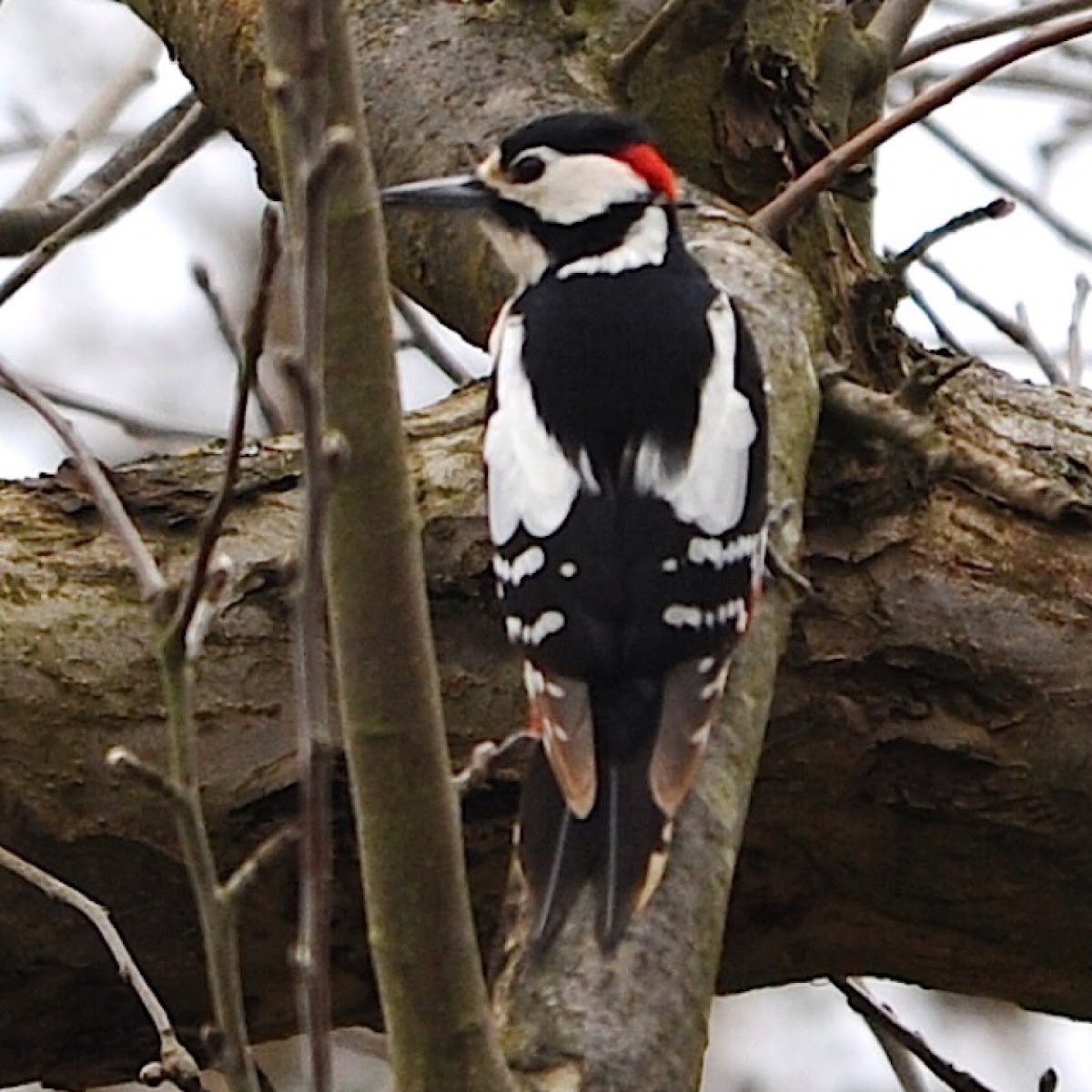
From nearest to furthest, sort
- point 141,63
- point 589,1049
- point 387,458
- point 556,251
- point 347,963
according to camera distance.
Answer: point 387,458, point 589,1049, point 347,963, point 556,251, point 141,63

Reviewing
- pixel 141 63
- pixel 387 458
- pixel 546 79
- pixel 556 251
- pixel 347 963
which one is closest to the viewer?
pixel 387 458

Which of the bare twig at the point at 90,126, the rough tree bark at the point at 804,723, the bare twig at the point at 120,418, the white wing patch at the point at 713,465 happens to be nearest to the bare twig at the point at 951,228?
the rough tree bark at the point at 804,723

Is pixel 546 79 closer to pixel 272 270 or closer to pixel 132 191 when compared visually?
pixel 132 191

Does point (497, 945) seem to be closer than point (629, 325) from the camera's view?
Yes

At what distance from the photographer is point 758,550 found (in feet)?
7.91

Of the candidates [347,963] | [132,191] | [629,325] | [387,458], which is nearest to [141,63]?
[132,191]

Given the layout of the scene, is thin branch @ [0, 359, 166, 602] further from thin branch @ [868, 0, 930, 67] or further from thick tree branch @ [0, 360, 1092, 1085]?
thin branch @ [868, 0, 930, 67]

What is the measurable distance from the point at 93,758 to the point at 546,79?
46.2 inches

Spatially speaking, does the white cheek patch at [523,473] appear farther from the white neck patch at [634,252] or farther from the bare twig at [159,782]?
the bare twig at [159,782]

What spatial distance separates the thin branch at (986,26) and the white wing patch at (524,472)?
1.06 m

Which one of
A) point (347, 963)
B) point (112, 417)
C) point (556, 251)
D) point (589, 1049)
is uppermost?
point (112, 417)

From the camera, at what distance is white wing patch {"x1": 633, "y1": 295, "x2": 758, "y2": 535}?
2.42m

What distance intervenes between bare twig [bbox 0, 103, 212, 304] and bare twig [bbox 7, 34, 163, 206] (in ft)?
0.38

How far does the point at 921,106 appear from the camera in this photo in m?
2.69
